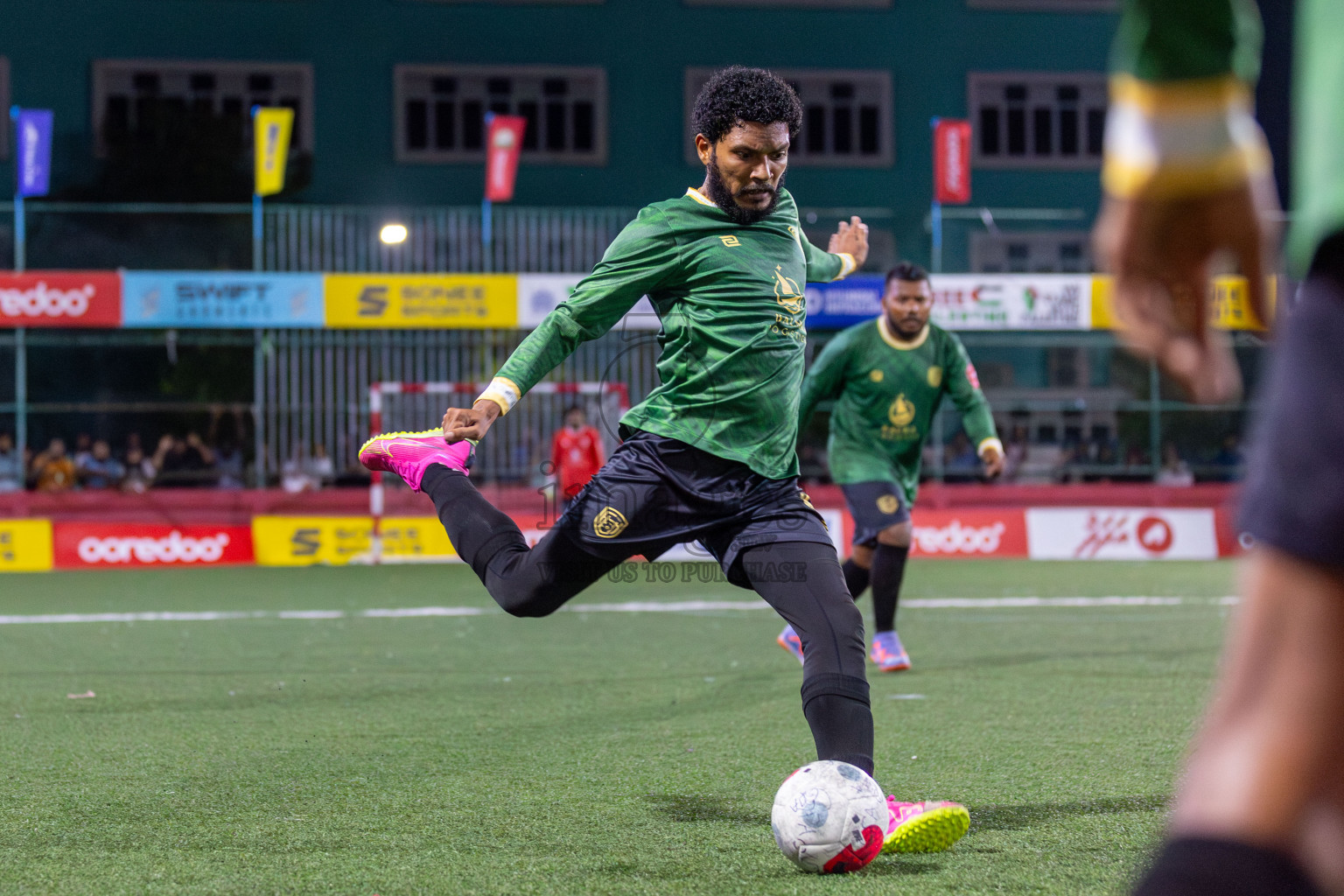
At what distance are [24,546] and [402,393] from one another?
5.10m

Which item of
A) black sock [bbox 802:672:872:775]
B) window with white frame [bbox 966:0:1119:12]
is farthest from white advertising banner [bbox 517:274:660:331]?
black sock [bbox 802:672:872:775]

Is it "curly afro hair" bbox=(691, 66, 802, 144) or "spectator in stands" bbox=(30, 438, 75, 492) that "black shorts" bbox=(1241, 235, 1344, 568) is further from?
"spectator in stands" bbox=(30, 438, 75, 492)

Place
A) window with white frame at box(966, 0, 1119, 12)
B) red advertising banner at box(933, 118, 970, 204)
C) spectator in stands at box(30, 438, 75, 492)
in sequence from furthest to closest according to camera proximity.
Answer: window with white frame at box(966, 0, 1119, 12) < red advertising banner at box(933, 118, 970, 204) < spectator in stands at box(30, 438, 75, 492)

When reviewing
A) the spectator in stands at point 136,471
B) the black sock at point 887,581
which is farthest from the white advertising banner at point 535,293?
the black sock at point 887,581

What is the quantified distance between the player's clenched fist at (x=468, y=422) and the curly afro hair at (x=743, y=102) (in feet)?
3.23

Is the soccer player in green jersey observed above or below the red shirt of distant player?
above

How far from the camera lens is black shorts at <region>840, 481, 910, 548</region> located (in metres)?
7.39

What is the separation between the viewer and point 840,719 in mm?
3457

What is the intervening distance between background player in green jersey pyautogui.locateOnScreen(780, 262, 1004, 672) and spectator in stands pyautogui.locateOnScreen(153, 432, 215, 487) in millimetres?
13938

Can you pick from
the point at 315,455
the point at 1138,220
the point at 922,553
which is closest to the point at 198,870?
the point at 1138,220

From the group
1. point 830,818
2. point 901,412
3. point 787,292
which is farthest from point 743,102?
point 901,412

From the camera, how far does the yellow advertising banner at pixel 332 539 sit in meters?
17.5

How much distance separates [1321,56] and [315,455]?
18.8 m

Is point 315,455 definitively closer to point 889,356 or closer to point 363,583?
point 363,583
